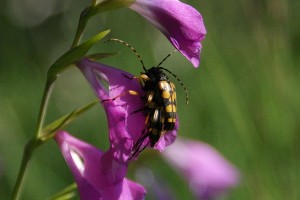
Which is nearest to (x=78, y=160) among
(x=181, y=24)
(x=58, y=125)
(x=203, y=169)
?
(x=58, y=125)

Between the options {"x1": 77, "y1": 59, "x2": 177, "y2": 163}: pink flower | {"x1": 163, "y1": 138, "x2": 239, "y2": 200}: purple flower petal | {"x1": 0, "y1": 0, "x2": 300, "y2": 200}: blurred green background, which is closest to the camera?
{"x1": 77, "y1": 59, "x2": 177, "y2": 163}: pink flower

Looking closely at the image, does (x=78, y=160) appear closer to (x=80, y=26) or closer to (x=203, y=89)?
(x=80, y=26)

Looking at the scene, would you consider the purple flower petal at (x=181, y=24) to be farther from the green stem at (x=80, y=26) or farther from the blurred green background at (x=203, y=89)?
the blurred green background at (x=203, y=89)

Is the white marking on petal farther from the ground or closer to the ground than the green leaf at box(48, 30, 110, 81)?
closer to the ground

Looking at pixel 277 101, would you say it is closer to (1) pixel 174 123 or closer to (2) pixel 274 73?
(2) pixel 274 73

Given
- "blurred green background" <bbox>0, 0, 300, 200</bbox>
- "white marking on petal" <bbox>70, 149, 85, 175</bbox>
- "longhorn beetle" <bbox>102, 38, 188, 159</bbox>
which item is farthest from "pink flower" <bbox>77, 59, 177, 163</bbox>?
"blurred green background" <bbox>0, 0, 300, 200</bbox>

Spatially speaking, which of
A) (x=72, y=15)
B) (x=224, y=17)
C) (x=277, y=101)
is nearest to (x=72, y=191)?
(x=277, y=101)

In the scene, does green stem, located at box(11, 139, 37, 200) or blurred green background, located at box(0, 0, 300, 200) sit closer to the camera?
green stem, located at box(11, 139, 37, 200)

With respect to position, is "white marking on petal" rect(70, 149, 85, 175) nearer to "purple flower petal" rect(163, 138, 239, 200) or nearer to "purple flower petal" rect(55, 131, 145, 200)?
"purple flower petal" rect(55, 131, 145, 200)
